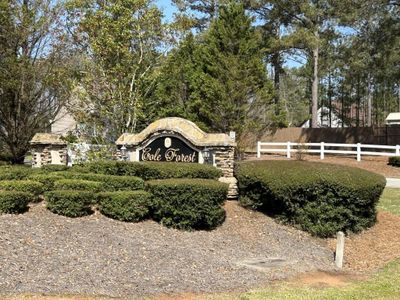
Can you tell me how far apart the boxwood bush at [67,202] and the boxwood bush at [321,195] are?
3781 mm

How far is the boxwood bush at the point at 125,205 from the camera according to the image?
9.09m

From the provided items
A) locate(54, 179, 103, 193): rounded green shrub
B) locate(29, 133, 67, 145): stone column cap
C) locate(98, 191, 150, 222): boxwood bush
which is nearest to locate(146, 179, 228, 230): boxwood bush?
locate(98, 191, 150, 222): boxwood bush

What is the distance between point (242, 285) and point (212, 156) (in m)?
5.32

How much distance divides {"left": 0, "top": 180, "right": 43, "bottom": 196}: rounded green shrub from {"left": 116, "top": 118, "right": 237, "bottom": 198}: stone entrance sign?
3437 mm

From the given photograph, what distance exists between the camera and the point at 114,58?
1895 cm

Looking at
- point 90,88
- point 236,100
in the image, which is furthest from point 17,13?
point 236,100

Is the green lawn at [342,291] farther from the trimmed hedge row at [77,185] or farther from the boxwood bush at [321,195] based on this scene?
the trimmed hedge row at [77,185]

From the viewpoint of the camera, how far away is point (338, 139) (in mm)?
36062

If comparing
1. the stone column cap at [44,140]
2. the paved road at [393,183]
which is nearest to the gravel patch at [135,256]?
the stone column cap at [44,140]

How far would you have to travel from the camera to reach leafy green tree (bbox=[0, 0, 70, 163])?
16.3 m

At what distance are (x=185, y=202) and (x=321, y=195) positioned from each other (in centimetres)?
286

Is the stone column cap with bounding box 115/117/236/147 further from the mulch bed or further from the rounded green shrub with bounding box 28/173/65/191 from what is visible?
the mulch bed

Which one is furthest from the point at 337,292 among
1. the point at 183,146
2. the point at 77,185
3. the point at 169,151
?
the point at 169,151

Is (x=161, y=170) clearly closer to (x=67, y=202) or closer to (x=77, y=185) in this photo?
(x=77, y=185)
